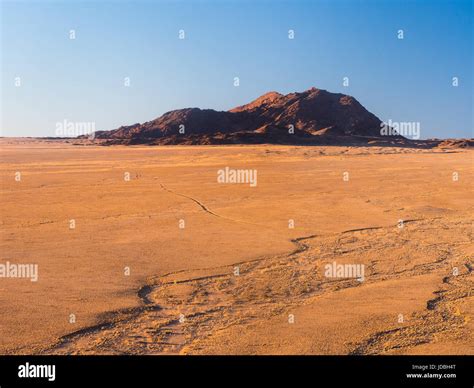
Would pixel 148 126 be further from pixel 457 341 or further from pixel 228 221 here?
pixel 457 341

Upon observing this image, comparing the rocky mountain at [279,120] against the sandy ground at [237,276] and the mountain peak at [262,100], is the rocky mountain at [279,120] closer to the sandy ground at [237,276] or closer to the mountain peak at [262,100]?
the mountain peak at [262,100]

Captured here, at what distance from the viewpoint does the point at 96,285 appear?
7137 mm

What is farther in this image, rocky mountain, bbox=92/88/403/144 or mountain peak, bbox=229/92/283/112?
mountain peak, bbox=229/92/283/112

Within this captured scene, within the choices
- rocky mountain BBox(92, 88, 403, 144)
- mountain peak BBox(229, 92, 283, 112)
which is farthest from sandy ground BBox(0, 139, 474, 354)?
mountain peak BBox(229, 92, 283, 112)

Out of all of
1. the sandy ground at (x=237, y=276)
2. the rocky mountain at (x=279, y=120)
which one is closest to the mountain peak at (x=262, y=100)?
the rocky mountain at (x=279, y=120)

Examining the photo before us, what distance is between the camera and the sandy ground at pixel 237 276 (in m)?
5.43

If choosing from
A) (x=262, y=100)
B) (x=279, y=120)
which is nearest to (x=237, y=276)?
(x=279, y=120)

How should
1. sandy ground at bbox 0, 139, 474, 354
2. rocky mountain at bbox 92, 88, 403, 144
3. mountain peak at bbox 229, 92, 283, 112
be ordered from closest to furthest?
1. sandy ground at bbox 0, 139, 474, 354
2. rocky mountain at bbox 92, 88, 403, 144
3. mountain peak at bbox 229, 92, 283, 112

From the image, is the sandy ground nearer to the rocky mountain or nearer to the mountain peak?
the rocky mountain

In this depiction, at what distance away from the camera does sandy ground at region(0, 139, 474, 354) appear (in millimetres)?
5434

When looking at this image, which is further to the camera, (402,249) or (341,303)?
(402,249)

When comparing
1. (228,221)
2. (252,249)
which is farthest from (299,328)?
(228,221)

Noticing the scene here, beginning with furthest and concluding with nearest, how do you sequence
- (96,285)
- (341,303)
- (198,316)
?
(96,285) → (341,303) → (198,316)
